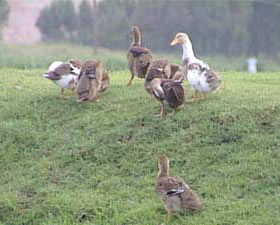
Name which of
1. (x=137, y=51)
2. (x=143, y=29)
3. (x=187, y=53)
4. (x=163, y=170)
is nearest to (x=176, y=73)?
(x=187, y=53)

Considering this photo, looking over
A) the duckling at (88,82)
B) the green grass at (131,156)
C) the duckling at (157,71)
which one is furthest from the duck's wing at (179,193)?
the duckling at (88,82)

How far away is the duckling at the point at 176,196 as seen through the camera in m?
5.94

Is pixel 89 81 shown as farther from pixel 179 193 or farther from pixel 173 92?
pixel 179 193

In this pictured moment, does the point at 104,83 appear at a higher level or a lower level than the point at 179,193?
higher

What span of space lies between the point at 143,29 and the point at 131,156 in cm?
884

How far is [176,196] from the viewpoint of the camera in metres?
5.93

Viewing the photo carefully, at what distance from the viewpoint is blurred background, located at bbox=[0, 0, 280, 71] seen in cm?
1562

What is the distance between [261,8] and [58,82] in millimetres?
7853

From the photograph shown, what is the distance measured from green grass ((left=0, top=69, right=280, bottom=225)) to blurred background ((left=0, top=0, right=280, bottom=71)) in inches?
223

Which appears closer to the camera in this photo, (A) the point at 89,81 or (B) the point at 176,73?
(A) the point at 89,81

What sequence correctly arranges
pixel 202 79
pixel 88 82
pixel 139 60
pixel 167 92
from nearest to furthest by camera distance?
pixel 167 92 < pixel 202 79 < pixel 88 82 < pixel 139 60

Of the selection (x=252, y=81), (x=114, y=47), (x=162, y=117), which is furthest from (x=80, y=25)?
(x=162, y=117)

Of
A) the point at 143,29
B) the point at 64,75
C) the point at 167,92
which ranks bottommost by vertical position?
the point at 167,92

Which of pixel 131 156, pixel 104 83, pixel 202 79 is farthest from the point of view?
pixel 104 83
